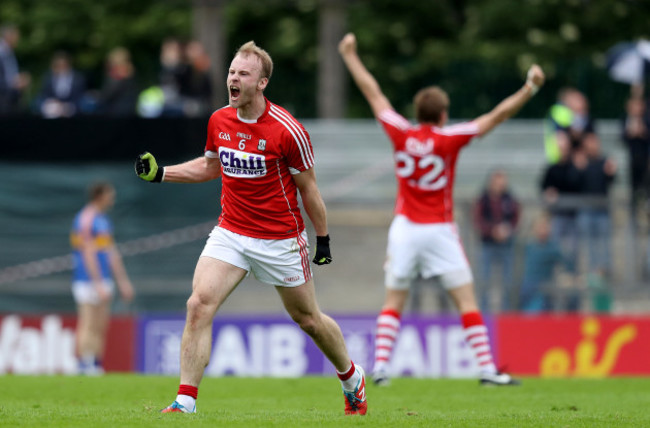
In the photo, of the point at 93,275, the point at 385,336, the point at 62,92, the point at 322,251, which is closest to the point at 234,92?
the point at 322,251

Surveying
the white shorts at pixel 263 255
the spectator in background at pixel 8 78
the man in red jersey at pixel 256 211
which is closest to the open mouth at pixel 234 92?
the man in red jersey at pixel 256 211

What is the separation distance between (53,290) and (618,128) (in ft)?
36.8

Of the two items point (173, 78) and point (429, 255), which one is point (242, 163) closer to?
point (429, 255)

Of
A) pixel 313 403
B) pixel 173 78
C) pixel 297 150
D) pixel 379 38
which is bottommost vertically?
pixel 313 403

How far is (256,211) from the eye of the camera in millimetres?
8555

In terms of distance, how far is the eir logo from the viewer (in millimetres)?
8438

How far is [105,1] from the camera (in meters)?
34.9

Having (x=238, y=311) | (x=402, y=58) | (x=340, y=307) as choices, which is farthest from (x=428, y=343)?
(x=402, y=58)

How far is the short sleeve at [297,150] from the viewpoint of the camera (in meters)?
8.41

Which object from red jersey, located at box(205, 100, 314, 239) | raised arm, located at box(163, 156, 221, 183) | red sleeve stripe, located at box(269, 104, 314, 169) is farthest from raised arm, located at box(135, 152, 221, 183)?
red sleeve stripe, located at box(269, 104, 314, 169)

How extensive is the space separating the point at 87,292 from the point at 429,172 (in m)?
6.70

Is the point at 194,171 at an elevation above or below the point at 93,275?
below

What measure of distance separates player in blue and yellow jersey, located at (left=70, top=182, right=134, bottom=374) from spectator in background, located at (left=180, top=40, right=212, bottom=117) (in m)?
2.84

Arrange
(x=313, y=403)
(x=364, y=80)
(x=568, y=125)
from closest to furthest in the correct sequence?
(x=313, y=403) → (x=364, y=80) → (x=568, y=125)
